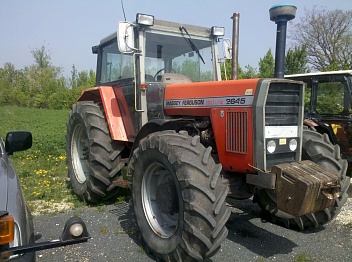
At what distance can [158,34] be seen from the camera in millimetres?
4738

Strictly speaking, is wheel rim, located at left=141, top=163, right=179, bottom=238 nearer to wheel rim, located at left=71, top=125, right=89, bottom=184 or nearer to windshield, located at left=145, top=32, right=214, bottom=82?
windshield, located at left=145, top=32, right=214, bottom=82

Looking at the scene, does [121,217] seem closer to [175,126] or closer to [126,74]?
[175,126]

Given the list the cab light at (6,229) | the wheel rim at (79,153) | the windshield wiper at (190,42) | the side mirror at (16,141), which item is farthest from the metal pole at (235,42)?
the cab light at (6,229)

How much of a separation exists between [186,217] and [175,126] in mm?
1466

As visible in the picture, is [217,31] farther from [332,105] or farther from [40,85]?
[40,85]

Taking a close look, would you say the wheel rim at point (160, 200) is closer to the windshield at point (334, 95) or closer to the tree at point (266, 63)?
A: the windshield at point (334, 95)

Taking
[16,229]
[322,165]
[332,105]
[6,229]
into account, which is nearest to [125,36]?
[322,165]

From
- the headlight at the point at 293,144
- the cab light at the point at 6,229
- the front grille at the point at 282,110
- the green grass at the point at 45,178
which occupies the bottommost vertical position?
the green grass at the point at 45,178

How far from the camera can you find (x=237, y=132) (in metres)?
3.60

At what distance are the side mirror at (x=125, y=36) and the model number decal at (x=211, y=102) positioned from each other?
82 cm

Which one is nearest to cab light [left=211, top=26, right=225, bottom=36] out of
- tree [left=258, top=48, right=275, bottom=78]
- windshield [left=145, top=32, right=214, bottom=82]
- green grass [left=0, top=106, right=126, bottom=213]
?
windshield [left=145, top=32, right=214, bottom=82]

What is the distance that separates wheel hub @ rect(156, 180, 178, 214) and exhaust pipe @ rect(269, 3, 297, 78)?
2047mm

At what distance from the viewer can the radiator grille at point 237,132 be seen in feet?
11.6

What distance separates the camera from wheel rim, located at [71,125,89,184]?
5.76m
